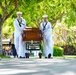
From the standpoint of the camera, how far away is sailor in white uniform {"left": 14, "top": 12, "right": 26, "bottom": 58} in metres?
17.8

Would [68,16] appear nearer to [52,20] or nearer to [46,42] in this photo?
[52,20]

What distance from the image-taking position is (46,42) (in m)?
18.6

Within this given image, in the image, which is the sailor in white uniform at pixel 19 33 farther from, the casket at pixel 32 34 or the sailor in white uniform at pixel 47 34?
the sailor in white uniform at pixel 47 34

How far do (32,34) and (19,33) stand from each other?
70 cm

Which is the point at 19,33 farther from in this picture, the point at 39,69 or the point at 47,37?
the point at 39,69

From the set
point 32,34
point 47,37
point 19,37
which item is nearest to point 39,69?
point 32,34

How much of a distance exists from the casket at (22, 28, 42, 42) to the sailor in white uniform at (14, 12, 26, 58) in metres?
A: 0.28

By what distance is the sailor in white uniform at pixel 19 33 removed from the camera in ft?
58.5

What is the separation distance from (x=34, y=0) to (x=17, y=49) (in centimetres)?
615

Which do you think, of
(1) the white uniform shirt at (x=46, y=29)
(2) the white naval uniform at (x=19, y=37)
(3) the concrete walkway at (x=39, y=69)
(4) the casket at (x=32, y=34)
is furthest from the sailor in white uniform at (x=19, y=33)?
(3) the concrete walkway at (x=39, y=69)

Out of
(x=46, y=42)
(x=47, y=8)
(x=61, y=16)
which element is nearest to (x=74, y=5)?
(x=46, y=42)

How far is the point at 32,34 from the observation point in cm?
1772

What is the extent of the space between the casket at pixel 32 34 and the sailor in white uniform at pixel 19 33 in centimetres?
28

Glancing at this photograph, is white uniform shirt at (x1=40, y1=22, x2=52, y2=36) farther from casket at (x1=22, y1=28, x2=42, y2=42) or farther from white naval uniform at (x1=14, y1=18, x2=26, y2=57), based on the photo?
white naval uniform at (x1=14, y1=18, x2=26, y2=57)
